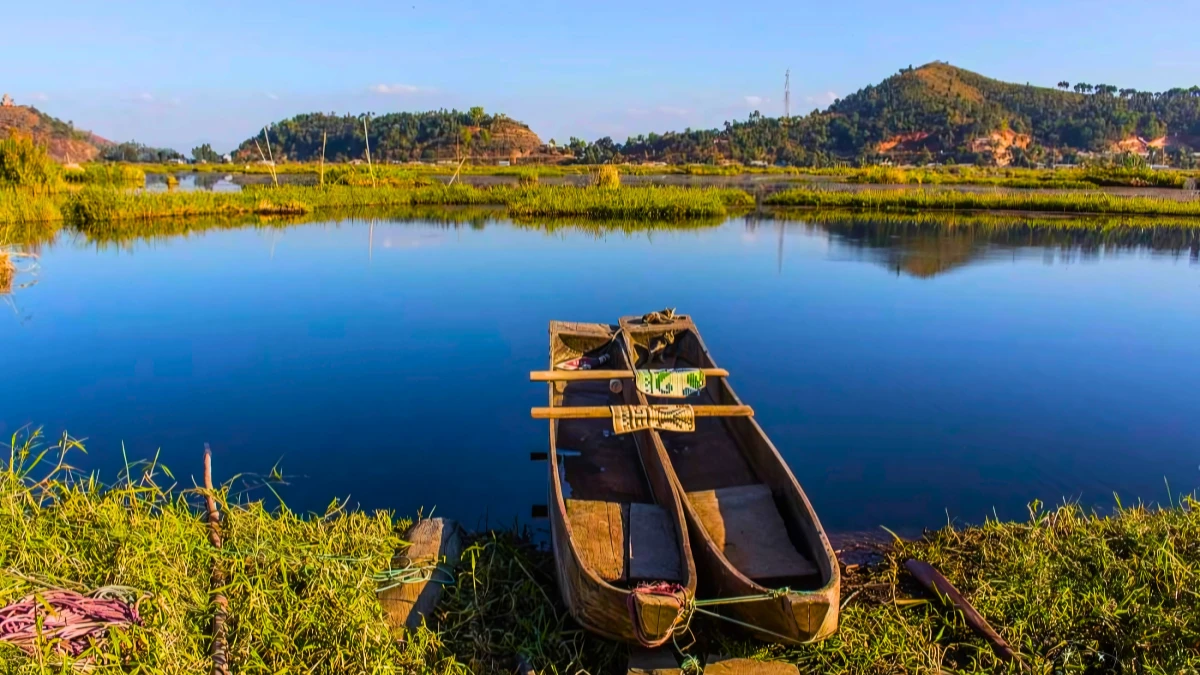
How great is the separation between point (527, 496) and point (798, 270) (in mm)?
9044

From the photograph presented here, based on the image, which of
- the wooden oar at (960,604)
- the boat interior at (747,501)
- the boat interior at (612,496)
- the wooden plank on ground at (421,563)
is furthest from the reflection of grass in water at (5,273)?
the wooden oar at (960,604)

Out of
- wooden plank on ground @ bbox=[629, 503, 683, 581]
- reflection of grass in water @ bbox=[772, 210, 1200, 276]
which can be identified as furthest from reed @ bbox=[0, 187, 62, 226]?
A: reflection of grass in water @ bbox=[772, 210, 1200, 276]

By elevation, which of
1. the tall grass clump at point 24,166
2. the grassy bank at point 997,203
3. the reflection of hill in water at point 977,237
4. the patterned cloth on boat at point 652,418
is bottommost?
the patterned cloth on boat at point 652,418

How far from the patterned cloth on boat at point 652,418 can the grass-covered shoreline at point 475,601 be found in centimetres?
87

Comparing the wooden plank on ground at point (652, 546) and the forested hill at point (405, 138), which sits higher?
the forested hill at point (405, 138)

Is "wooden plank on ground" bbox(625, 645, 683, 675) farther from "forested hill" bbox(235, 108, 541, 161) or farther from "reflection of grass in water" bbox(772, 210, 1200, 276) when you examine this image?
"forested hill" bbox(235, 108, 541, 161)

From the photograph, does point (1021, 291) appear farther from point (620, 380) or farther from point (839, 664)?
point (839, 664)

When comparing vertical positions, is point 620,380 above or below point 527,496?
above

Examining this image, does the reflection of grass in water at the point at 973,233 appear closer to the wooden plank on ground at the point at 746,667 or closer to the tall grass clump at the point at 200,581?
the wooden plank on ground at the point at 746,667

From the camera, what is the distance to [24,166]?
1741cm

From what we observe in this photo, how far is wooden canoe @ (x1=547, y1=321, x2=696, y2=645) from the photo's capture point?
2641mm

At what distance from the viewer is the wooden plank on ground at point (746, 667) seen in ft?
8.77

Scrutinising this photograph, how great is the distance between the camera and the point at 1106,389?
6.62 m

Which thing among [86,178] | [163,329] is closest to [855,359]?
[163,329]
